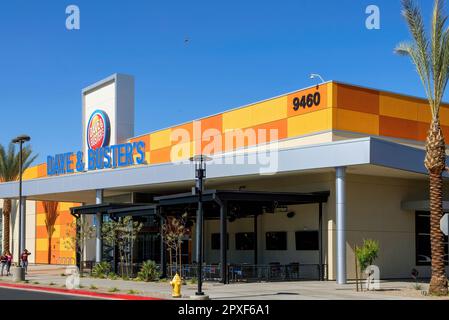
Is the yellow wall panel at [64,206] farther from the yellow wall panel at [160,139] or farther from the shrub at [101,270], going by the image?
the shrub at [101,270]

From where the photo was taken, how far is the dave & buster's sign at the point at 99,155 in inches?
1854

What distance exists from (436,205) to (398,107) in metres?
12.0

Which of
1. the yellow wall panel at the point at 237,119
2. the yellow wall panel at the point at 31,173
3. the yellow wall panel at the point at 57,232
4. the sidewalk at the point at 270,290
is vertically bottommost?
the sidewalk at the point at 270,290

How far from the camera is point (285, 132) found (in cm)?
3688

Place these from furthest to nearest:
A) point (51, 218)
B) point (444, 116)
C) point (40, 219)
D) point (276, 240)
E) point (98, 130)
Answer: point (40, 219) → point (51, 218) → point (98, 130) → point (444, 116) → point (276, 240)

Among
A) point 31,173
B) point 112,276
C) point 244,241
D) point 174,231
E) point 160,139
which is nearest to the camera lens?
point 174,231

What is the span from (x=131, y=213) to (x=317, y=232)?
34.4 feet

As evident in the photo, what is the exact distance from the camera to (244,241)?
41.5 metres

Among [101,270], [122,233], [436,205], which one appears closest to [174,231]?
[122,233]

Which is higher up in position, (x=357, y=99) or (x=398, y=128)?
(x=357, y=99)

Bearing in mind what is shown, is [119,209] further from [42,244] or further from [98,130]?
[42,244]

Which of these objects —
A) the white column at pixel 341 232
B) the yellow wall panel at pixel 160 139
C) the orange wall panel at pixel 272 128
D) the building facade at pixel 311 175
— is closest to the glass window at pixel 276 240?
the building facade at pixel 311 175
